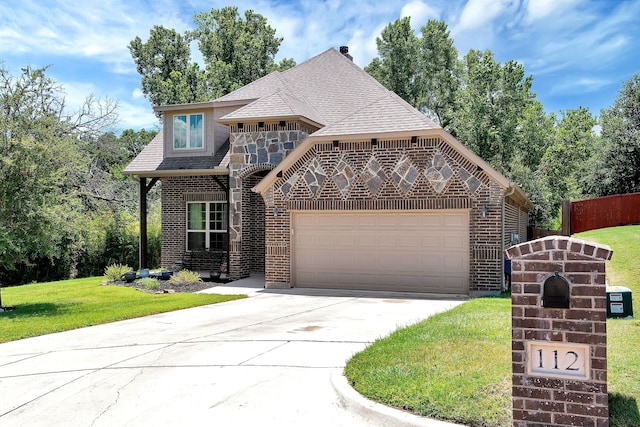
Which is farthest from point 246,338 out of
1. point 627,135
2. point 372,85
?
point 627,135

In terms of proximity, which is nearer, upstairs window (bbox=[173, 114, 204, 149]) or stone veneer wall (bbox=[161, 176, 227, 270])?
upstairs window (bbox=[173, 114, 204, 149])

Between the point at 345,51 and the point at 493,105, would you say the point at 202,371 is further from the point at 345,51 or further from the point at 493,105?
the point at 493,105

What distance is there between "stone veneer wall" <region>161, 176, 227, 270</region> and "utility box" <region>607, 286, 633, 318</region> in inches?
571

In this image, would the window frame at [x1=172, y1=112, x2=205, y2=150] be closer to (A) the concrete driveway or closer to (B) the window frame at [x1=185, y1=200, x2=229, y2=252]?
(B) the window frame at [x1=185, y1=200, x2=229, y2=252]

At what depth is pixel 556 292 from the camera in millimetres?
4938

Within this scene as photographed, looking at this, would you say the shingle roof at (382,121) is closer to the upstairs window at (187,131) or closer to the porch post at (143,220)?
the upstairs window at (187,131)

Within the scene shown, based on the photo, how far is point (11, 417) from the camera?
5.95 meters

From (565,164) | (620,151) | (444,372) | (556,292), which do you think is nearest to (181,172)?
(444,372)

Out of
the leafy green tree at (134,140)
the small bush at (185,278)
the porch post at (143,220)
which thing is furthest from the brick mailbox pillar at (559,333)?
the leafy green tree at (134,140)

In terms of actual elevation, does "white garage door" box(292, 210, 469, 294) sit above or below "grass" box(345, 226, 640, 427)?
above

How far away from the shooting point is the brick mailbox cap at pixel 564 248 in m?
4.76

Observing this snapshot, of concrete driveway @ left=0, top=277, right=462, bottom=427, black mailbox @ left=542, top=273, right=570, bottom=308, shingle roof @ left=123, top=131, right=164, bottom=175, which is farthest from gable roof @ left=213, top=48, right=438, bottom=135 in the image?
black mailbox @ left=542, top=273, right=570, bottom=308

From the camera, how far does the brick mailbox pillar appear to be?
4.79 meters

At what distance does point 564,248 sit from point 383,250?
10.9 meters
